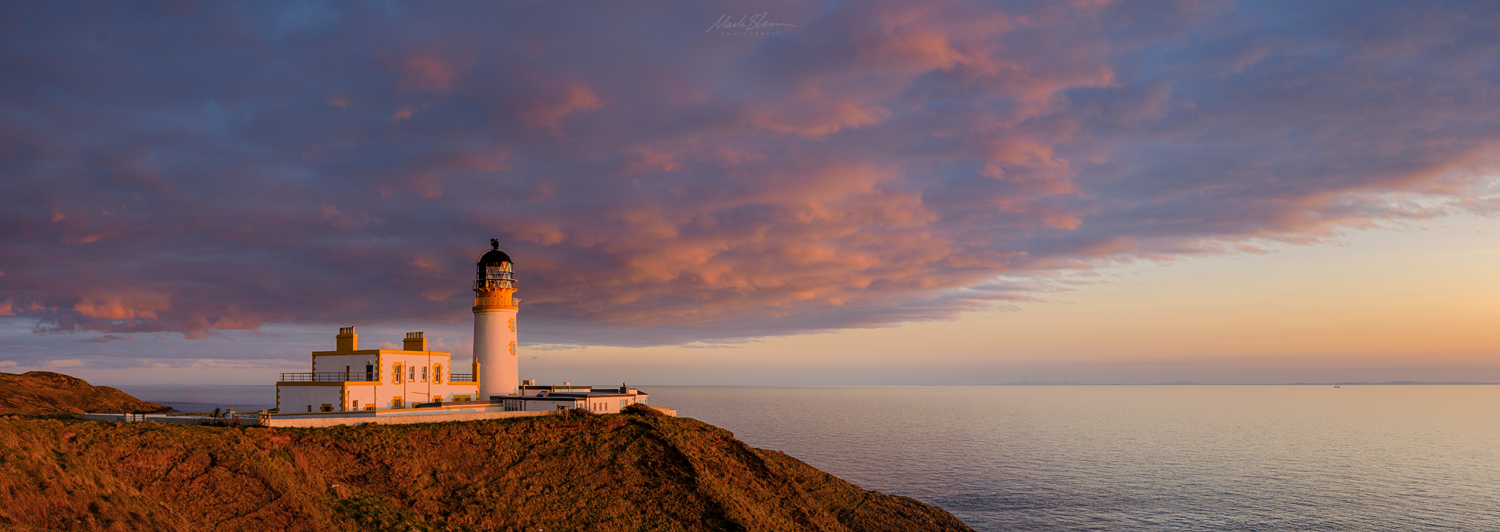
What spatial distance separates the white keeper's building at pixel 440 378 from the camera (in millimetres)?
51875

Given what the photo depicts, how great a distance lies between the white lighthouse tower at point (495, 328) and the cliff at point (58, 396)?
196 ft

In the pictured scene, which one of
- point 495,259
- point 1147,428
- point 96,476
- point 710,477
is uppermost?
point 495,259

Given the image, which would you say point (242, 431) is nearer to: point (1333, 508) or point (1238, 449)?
point (1333, 508)

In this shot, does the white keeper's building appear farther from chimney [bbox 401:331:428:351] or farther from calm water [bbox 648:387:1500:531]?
calm water [bbox 648:387:1500:531]

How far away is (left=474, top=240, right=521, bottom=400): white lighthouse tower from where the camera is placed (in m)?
62.0

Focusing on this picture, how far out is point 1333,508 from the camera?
64875 mm

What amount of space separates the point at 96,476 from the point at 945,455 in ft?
287

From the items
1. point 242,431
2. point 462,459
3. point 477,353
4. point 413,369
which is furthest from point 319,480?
point 477,353

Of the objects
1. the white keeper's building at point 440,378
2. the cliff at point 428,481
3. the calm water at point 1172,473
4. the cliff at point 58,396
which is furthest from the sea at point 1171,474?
the cliff at point 58,396

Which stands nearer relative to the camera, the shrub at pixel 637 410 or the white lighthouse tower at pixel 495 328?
the shrub at pixel 637 410

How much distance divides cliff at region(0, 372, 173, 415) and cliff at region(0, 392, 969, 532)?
73.4m

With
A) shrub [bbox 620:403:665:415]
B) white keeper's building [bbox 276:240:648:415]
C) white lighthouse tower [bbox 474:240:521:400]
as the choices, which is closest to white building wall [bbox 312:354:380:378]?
white keeper's building [bbox 276:240:648:415]

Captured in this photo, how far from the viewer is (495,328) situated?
62.6m

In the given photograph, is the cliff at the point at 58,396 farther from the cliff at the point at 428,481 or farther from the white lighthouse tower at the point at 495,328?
the cliff at the point at 428,481
